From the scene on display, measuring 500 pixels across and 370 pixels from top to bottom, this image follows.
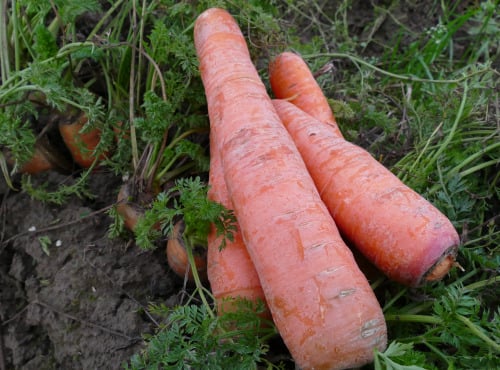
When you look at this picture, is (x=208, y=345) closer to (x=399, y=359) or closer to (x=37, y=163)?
(x=399, y=359)

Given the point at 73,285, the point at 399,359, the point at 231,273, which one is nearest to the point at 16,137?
the point at 73,285

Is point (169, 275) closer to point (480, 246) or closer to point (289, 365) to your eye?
point (289, 365)

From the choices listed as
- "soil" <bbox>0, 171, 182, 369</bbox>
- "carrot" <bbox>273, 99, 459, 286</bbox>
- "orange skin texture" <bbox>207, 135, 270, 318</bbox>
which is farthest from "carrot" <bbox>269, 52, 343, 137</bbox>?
"soil" <bbox>0, 171, 182, 369</bbox>

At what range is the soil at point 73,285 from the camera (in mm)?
1600

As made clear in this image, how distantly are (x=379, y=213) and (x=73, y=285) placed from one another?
1.12 m

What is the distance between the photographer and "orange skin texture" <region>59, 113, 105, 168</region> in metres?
1.95

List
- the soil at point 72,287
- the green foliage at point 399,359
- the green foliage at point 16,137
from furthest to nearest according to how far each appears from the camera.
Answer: the green foliage at point 16,137 → the soil at point 72,287 → the green foliage at point 399,359

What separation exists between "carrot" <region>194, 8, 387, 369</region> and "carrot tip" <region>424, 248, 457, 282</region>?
199mm

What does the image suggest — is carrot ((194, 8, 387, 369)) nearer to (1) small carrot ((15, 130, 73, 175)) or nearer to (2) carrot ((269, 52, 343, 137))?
(2) carrot ((269, 52, 343, 137))

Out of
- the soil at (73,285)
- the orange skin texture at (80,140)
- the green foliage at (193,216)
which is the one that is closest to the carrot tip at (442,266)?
the green foliage at (193,216)

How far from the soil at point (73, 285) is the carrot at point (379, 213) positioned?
666mm

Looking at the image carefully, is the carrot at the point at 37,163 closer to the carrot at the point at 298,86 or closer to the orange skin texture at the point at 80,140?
the orange skin texture at the point at 80,140

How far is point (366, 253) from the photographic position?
1432 millimetres

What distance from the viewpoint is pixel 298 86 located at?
196cm
